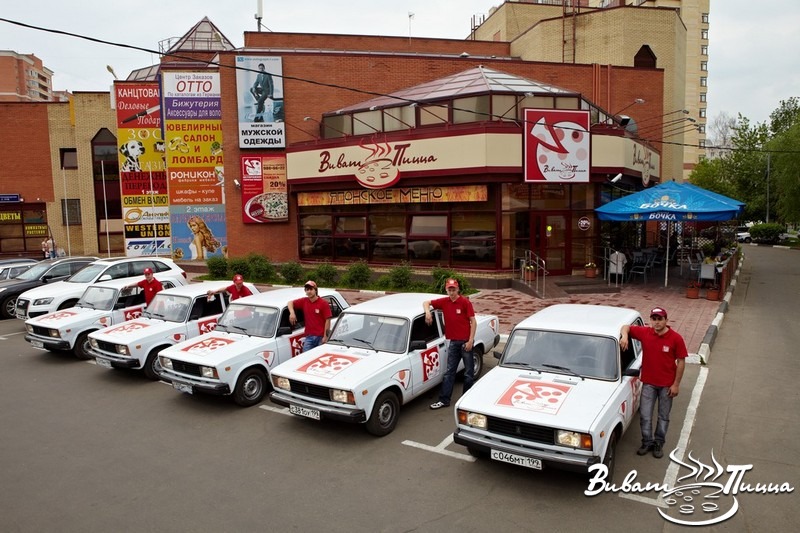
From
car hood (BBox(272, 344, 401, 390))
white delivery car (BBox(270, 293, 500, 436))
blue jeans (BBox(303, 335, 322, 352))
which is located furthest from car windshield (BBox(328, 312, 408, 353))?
blue jeans (BBox(303, 335, 322, 352))

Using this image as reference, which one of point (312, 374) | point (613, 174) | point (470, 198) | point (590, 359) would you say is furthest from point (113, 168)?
point (590, 359)

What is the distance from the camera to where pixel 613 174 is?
19875mm

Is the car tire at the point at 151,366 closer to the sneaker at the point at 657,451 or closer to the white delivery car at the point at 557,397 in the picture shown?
the white delivery car at the point at 557,397

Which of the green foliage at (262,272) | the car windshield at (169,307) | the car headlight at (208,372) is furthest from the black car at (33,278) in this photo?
the car headlight at (208,372)

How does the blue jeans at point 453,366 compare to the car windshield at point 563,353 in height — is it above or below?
below

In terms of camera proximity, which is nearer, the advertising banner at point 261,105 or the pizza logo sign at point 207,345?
the pizza logo sign at point 207,345

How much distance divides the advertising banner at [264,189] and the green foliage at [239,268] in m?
3.49

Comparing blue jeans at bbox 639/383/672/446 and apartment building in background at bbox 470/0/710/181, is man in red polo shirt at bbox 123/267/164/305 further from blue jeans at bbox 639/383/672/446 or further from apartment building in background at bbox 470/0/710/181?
apartment building in background at bbox 470/0/710/181

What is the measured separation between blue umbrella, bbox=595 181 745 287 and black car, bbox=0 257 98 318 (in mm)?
17905

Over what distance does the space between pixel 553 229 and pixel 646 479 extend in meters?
14.6

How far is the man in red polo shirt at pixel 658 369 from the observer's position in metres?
6.20

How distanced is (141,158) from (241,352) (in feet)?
91.2

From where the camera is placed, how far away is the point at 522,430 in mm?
5668

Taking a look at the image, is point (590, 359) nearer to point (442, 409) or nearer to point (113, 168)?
point (442, 409)
